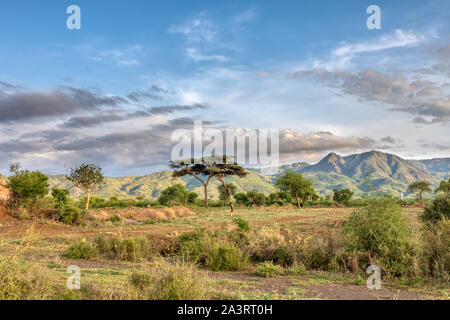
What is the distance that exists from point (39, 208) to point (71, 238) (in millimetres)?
9714

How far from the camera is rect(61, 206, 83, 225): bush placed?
22516 millimetres

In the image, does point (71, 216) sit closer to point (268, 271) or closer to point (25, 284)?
point (268, 271)

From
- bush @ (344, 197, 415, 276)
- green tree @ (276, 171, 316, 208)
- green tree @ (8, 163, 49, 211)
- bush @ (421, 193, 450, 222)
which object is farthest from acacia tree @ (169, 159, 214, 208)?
bush @ (344, 197, 415, 276)

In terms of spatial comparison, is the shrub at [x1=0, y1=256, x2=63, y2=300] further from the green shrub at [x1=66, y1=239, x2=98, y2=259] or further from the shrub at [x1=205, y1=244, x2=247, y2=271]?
the green shrub at [x1=66, y1=239, x2=98, y2=259]

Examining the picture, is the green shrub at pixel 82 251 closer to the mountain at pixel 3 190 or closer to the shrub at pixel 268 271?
the shrub at pixel 268 271

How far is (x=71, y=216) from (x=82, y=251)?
36.3ft

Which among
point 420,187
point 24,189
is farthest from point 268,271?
point 420,187

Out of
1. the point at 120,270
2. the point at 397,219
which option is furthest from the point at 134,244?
the point at 397,219

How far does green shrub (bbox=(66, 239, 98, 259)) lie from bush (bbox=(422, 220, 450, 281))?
10604mm

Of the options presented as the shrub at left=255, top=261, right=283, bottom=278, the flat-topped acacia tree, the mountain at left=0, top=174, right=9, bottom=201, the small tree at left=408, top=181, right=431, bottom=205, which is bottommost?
the shrub at left=255, top=261, right=283, bottom=278

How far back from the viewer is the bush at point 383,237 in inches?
384

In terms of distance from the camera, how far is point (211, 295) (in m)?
6.42

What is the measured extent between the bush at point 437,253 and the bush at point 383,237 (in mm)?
448

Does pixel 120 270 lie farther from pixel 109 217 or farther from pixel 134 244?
pixel 109 217
